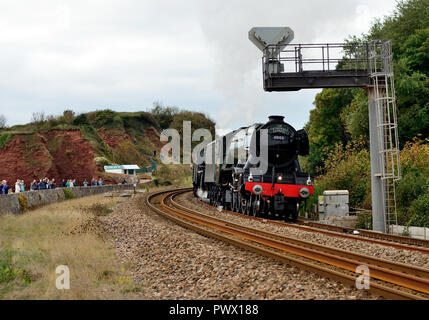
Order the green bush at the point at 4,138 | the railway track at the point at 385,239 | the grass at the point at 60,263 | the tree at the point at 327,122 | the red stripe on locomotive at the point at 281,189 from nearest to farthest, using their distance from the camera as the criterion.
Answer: the grass at the point at 60,263, the railway track at the point at 385,239, the red stripe on locomotive at the point at 281,189, the tree at the point at 327,122, the green bush at the point at 4,138

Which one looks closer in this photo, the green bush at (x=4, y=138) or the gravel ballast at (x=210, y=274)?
the gravel ballast at (x=210, y=274)

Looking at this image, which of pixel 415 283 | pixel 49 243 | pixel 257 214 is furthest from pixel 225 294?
pixel 257 214

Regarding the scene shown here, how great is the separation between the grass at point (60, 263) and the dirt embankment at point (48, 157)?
1415 inches

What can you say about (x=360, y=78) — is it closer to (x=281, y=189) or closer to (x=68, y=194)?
(x=281, y=189)

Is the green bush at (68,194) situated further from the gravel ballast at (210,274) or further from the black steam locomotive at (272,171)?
the gravel ballast at (210,274)

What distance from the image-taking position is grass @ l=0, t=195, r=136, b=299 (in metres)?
7.34

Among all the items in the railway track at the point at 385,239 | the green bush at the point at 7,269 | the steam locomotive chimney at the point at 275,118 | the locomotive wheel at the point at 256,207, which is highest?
the steam locomotive chimney at the point at 275,118

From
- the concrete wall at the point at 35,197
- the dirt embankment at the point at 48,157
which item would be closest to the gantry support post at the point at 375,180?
the concrete wall at the point at 35,197

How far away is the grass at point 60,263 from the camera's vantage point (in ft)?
24.1

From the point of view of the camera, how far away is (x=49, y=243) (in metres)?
12.2

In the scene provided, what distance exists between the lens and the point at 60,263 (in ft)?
31.4

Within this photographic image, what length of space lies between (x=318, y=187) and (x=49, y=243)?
A: 14.9 m

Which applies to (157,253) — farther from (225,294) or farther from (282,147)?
(282,147)
